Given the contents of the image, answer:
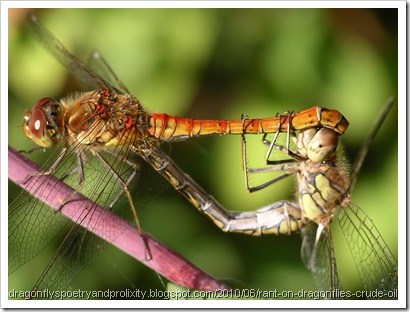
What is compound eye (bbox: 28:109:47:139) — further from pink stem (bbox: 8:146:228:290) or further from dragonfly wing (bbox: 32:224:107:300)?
dragonfly wing (bbox: 32:224:107:300)

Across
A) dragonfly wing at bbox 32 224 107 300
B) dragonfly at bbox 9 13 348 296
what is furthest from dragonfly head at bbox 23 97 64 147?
dragonfly wing at bbox 32 224 107 300

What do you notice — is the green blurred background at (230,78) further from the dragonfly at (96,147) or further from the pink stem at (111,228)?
the pink stem at (111,228)

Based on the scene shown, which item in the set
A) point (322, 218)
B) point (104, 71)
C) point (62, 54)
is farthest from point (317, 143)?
point (62, 54)

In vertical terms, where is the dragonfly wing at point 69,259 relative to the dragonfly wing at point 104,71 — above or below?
below

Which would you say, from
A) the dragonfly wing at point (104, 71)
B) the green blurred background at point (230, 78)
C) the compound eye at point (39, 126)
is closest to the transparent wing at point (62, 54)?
the dragonfly wing at point (104, 71)

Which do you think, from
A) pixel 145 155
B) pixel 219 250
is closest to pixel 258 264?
pixel 219 250

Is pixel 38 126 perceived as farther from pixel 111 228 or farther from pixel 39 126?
pixel 111 228

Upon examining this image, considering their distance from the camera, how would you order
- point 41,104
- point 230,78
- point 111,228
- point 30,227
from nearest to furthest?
point 111,228
point 30,227
point 41,104
point 230,78

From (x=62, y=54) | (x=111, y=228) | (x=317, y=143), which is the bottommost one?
(x=111, y=228)
